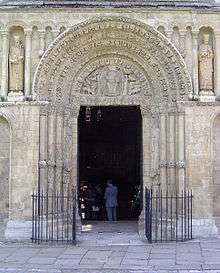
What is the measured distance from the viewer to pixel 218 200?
13367 mm

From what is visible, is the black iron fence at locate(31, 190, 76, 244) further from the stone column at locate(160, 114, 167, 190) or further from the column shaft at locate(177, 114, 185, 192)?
the column shaft at locate(177, 114, 185, 192)

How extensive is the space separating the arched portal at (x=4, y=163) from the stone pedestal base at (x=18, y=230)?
614mm

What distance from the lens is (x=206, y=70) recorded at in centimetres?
1329

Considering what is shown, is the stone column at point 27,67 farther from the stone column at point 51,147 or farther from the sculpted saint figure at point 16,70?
the stone column at point 51,147

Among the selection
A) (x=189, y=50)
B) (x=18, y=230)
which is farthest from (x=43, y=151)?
(x=189, y=50)

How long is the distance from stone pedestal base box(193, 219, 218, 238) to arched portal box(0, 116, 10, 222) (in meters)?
4.76

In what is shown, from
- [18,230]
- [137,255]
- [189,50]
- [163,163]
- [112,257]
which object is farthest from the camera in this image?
[163,163]

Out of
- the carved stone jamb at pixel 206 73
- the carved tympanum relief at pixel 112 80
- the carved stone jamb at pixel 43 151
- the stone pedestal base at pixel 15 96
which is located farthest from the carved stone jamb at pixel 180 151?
the stone pedestal base at pixel 15 96

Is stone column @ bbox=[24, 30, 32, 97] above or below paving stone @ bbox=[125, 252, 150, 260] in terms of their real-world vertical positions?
above

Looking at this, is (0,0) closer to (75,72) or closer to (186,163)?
(75,72)

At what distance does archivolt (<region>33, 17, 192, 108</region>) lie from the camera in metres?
13.3

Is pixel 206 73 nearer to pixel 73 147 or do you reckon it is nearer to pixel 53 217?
pixel 73 147

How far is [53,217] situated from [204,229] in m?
3.70

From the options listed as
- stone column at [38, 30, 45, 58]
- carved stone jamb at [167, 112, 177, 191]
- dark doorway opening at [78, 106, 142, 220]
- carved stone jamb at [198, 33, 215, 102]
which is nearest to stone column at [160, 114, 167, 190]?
carved stone jamb at [167, 112, 177, 191]
